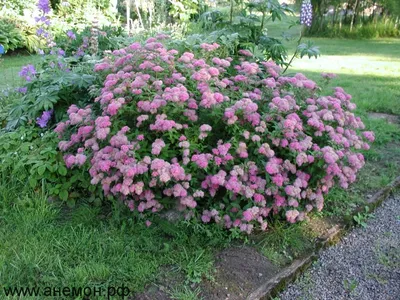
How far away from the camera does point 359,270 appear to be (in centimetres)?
288

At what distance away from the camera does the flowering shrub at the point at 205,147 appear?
2.78 meters

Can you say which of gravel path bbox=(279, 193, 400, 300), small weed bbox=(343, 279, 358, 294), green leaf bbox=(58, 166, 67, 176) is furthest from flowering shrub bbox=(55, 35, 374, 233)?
small weed bbox=(343, 279, 358, 294)

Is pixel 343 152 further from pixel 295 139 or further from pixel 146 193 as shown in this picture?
pixel 146 193

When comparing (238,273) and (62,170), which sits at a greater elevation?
(62,170)

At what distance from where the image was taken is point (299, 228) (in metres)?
3.14

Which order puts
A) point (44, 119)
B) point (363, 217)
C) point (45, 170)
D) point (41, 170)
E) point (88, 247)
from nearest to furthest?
point (88, 247), point (41, 170), point (45, 170), point (363, 217), point (44, 119)

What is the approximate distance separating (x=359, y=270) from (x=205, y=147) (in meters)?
1.29

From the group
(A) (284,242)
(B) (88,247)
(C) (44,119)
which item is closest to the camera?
(B) (88,247)

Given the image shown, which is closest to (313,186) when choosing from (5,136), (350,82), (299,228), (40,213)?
(299,228)

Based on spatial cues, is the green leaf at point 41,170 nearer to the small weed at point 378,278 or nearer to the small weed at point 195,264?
the small weed at point 195,264

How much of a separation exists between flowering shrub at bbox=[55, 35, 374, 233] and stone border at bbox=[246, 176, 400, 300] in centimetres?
25

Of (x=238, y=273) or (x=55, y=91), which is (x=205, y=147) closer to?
(x=238, y=273)

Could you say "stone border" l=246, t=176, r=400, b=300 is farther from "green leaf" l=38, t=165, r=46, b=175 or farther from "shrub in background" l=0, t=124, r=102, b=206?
"green leaf" l=38, t=165, r=46, b=175

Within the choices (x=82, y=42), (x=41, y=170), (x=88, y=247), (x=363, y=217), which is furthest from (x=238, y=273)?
(x=82, y=42)
